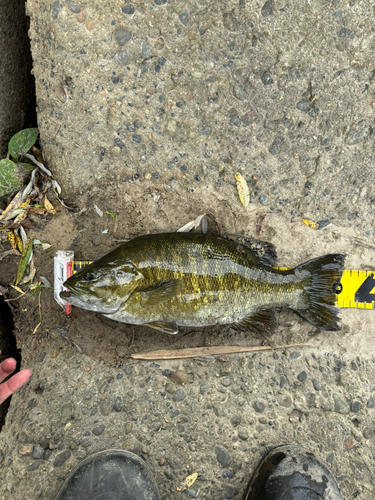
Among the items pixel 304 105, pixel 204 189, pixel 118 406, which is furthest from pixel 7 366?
pixel 304 105

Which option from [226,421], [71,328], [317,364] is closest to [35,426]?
[71,328]

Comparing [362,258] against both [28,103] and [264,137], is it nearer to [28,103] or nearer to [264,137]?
[264,137]

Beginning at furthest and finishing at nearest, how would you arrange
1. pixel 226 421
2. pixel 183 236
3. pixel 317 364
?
pixel 317 364 → pixel 226 421 → pixel 183 236

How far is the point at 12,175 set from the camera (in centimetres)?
308

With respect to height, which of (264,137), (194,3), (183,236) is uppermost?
(194,3)

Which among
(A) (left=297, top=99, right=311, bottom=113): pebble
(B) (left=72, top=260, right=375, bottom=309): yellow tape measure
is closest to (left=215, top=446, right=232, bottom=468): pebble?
(B) (left=72, top=260, right=375, bottom=309): yellow tape measure

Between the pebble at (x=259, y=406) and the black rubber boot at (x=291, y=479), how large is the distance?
1.12ft

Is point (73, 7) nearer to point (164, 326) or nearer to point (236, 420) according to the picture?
point (164, 326)

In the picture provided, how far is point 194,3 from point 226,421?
142 inches

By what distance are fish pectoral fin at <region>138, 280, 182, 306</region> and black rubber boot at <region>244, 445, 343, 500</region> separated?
1690 mm

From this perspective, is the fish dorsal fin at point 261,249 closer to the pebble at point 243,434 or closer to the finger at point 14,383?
the pebble at point 243,434

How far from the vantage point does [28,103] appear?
336 centimetres

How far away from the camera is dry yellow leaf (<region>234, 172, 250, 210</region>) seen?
10.3ft

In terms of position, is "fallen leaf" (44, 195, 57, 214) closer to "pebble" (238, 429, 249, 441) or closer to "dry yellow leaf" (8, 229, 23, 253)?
"dry yellow leaf" (8, 229, 23, 253)
